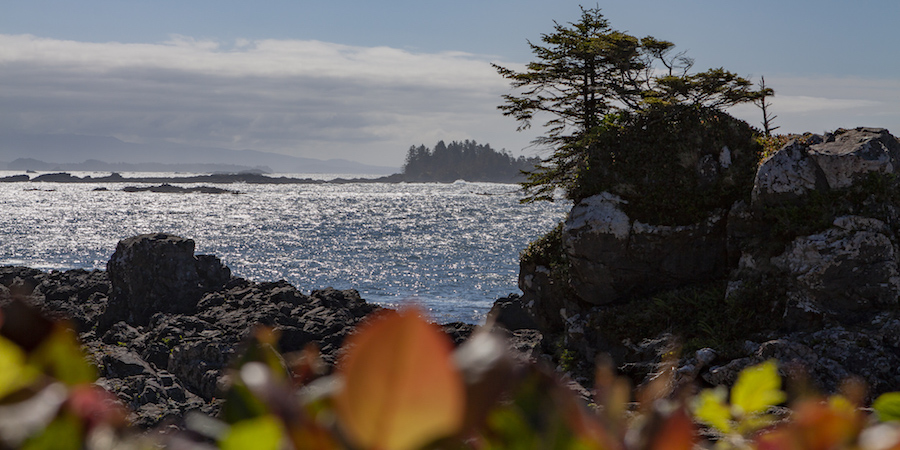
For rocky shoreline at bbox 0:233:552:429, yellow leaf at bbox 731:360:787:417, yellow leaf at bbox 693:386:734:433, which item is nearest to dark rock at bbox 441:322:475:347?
rocky shoreline at bbox 0:233:552:429

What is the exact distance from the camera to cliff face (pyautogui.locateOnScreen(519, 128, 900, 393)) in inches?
384

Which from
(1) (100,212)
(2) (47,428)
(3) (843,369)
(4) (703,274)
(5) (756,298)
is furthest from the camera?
(1) (100,212)

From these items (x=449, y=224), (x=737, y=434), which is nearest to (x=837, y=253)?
(x=737, y=434)

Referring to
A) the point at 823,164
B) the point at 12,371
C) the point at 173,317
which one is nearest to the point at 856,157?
the point at 823,164

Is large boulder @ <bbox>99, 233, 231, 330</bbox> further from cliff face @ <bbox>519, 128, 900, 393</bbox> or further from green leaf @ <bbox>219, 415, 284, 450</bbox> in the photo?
green leaf @ <bbox>219, 415, 284, 450</bbox>

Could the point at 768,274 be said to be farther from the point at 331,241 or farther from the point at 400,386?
the point at 331,241

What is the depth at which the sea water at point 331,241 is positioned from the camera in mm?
34594

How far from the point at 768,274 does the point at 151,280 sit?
18.5m

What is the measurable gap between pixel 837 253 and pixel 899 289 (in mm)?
1015

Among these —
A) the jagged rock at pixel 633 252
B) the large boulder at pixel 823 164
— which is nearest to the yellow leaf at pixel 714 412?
the large boulder at pixel 823 164

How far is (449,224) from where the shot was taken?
Answer: 68688mm

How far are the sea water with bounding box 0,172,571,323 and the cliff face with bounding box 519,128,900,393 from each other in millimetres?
6174

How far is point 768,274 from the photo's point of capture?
36.2 ft

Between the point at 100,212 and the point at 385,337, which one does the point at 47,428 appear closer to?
the point at 385,337
